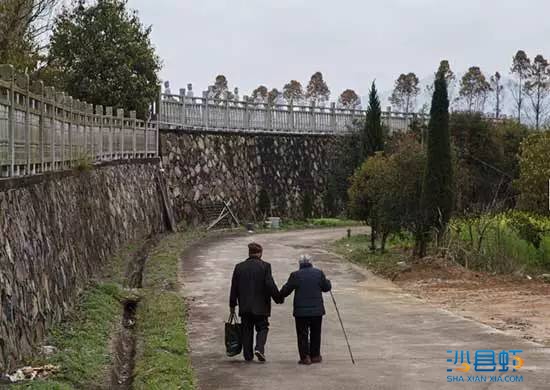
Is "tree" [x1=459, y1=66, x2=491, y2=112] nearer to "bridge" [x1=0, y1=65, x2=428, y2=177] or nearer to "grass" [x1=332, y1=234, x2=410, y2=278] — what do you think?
"bridge" [x1=0, y1=65, x2=428, y2=177]

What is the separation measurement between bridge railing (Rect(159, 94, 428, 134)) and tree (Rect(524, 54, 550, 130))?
30004 millimetres

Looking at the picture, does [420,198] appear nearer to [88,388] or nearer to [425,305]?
[425,305]

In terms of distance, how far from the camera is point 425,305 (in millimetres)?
16125

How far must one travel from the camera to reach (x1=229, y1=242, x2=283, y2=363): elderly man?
10742mm

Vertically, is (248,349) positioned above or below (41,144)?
below

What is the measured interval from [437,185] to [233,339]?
40.1ft

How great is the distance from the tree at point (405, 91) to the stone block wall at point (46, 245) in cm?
6485

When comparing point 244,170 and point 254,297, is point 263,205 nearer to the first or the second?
point 244,170

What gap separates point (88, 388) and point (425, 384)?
401 cm

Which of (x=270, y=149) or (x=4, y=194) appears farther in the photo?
(x=270, y=149)

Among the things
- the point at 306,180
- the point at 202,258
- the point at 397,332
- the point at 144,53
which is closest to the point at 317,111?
the point at 306,180

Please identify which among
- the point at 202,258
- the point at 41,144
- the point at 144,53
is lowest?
the point at 202,258

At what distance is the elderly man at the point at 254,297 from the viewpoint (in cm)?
1074

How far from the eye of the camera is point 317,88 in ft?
283
